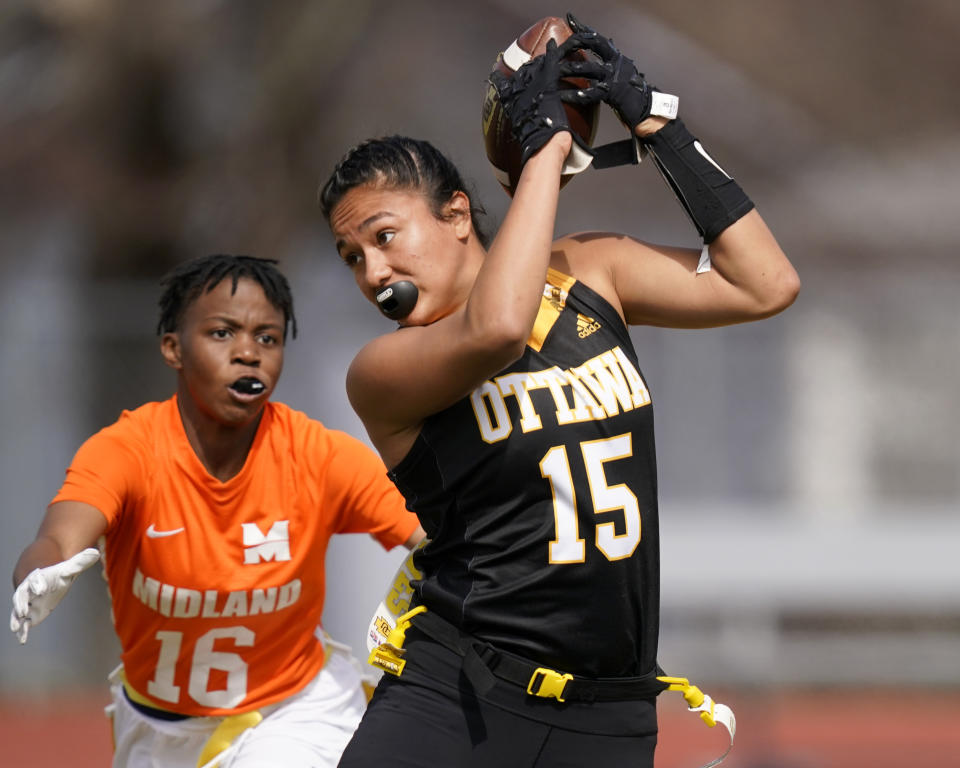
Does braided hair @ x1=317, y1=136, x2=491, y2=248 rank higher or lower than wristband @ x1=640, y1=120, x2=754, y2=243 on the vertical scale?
lower

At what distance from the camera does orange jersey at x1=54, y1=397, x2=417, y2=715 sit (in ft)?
12.2

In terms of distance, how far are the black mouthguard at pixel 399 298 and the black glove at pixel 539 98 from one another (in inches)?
14.0

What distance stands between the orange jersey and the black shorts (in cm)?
116

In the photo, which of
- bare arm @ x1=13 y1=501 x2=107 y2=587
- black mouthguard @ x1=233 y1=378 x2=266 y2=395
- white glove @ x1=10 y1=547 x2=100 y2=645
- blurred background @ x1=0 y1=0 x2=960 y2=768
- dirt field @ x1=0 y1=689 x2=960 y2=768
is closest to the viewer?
white glove @ x1=10 y1=547 x2=100 y2=645

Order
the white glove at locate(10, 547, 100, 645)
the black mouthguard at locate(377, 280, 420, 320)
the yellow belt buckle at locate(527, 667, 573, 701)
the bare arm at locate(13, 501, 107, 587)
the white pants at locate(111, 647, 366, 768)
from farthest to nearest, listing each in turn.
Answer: the white pants at locate(111, 647, 366, 768)
the bare arm at locate(13, 501, 107, 587)
the white glove at locate(10, 547, 100, 645)
the black mouthguard at locate(377, 280, 420, 320)
the yellow belt buckle at locate(527, 667, 573, 701)

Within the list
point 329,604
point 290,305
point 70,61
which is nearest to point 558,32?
point 290,305

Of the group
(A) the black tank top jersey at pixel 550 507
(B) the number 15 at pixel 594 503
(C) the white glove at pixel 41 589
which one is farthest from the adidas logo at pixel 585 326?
(C) the white glove at pixel 41 589

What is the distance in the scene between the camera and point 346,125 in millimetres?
10078

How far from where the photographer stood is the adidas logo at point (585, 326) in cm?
279

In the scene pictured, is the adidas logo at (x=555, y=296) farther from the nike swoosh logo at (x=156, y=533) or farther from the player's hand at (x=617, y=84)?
the nike swoosh logo at (x=156, y=533)

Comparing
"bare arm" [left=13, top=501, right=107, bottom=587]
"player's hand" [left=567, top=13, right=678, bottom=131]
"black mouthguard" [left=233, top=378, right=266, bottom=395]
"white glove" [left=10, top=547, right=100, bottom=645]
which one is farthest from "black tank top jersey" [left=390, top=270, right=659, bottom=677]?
"black mouthguard" [left=233, top=378, right=266, bottom=395]

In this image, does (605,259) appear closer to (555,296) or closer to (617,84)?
(555,296)

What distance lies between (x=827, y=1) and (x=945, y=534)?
4448 millimetres

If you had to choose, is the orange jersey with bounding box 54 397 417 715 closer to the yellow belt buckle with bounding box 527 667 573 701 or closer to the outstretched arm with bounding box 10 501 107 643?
the outstretched arm with bounding box 10 501 107 643
